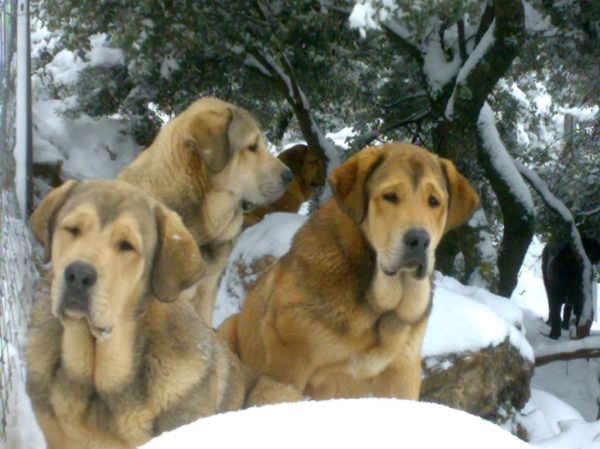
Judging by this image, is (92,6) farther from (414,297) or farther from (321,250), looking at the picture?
(414,297)

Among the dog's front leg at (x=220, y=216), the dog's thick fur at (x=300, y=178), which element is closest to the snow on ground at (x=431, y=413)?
the dog's thick fur at (x=300, y=178)

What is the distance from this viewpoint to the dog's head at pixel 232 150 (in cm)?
521

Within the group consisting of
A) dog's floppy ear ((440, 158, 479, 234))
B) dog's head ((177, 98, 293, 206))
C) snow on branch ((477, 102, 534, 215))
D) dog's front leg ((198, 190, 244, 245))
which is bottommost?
dog's front leg ((198, 190, 244, 245))

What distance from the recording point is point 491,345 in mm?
6270

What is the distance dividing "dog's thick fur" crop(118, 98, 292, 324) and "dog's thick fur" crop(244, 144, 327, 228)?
3.45 metres

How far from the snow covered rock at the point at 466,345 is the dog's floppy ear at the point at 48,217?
140 inches

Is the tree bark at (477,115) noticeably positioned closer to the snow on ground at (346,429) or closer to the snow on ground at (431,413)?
the snow on ground at (431,413)

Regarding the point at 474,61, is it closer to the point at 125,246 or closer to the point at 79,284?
the point at 125,246

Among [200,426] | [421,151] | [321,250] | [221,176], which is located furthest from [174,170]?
[200,426]

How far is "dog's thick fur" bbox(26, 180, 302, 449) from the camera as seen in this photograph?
120 inches

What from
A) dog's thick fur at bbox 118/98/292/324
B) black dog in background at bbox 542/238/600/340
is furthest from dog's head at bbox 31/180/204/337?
black dog in background at bbox 542/238/600/340

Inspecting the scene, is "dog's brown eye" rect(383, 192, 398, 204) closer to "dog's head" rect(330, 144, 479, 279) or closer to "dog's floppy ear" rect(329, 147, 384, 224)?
"dog's head" rect(330, 144, 479, 279)

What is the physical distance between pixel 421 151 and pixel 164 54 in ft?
13.6

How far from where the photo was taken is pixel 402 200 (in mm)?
4094
